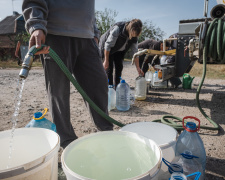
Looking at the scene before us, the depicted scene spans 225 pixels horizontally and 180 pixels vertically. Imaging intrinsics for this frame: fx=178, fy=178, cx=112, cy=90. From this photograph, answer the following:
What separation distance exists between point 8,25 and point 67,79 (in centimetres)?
3157

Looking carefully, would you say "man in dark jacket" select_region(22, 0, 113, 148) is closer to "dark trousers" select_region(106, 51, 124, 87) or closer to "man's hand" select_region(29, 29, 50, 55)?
"man's hand" select_region(29, 29, 50, 55)

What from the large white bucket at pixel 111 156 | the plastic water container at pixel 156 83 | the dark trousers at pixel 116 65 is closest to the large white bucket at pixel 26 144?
A: the large white bucket at pixel 111 156

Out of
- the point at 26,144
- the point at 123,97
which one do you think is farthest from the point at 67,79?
the point at 123,97

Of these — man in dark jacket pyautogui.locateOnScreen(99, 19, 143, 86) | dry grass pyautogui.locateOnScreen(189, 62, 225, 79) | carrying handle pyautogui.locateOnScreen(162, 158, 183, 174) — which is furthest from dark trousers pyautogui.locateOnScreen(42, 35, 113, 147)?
dry grass pyautogui.locateOnScreen(189, 62, 225, 79)

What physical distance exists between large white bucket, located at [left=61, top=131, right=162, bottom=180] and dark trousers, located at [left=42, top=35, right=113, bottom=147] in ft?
2.57

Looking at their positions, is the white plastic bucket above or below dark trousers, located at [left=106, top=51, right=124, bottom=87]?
below

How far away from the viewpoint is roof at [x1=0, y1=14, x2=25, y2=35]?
24.9 meters

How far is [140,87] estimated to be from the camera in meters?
3.99

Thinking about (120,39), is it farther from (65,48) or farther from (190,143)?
(190,143)

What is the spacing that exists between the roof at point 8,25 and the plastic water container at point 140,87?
82.9 feet

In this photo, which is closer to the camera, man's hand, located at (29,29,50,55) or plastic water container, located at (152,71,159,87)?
man's hand, located at (29,29,50,55)

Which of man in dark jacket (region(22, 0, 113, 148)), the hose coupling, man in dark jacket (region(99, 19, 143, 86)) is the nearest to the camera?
the hose coupling

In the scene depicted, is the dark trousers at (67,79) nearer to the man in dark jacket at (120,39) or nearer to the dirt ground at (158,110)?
the dirt ground at (158,110)

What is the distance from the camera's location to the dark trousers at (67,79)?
164 centimetres
